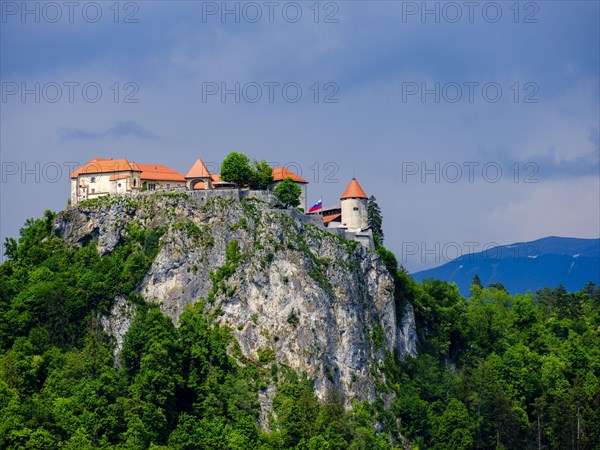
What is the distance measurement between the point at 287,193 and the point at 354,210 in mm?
7330

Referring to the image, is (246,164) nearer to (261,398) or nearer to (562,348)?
(261,398)

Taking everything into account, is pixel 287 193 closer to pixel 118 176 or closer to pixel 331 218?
pixel 331 218

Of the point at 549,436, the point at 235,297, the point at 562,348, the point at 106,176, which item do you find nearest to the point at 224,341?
the point at 235,297

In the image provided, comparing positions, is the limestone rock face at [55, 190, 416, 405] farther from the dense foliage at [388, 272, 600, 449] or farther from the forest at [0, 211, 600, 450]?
the dense foliage at [388, 272, 600, 449]

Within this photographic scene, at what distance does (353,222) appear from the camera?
118812 millimetres

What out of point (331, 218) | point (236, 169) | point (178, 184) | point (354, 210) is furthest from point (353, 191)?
point (178, 184)

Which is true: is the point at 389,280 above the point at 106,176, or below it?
below

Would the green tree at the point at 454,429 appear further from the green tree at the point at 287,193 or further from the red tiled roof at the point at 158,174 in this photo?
the red tiled roof at the point at 158,174

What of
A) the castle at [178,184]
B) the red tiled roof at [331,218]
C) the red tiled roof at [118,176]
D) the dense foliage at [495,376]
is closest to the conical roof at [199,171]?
the castle at [178,184]

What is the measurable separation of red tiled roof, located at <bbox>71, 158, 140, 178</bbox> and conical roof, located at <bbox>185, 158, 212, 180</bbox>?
5.45m

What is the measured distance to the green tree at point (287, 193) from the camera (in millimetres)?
116562

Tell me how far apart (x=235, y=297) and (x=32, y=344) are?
1915 centimetres

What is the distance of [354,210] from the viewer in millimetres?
118875

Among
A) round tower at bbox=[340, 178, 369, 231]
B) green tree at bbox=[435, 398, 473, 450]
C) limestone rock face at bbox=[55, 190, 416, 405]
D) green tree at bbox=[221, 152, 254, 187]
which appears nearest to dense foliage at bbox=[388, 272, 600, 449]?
green tree at bbox=[435, 398, 473, 450]
